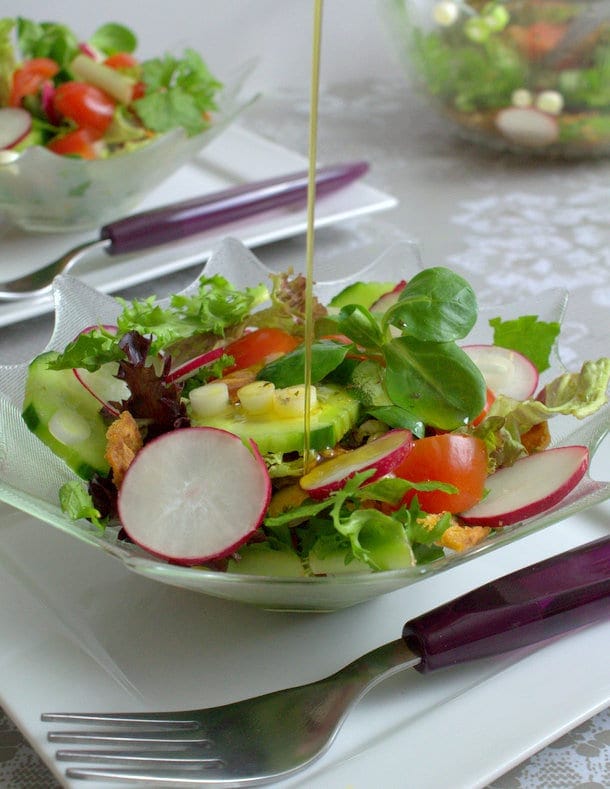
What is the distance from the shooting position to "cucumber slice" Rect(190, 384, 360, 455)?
41.5 inches

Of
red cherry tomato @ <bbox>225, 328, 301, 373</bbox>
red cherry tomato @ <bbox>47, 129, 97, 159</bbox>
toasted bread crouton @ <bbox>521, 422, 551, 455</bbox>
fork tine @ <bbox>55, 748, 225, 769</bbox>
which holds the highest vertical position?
red cherry tomato @ <bbox>225, 328, 301, 373</bbox>

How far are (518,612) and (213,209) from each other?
114 cm

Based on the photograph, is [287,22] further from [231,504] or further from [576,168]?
[231,504]

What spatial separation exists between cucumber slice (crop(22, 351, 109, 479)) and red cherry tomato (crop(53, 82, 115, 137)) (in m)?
0.89

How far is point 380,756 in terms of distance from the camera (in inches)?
35.3

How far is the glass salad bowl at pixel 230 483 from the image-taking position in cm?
90

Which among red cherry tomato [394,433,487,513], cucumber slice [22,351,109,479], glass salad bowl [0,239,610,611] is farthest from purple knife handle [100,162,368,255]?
red cherry tomato [394,433,487,513]

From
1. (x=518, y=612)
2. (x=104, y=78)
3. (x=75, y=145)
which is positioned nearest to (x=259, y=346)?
(x=518, y=612)

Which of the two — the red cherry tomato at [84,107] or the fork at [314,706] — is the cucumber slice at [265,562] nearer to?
the fork at [314,706]

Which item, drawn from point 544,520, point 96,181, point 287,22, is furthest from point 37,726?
point 287,22

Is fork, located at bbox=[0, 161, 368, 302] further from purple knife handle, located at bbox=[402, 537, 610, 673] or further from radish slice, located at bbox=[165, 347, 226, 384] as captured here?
purple knife handle, located at bbox=[402, 537, 610, 673]

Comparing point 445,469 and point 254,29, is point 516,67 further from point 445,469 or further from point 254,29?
point 445,469

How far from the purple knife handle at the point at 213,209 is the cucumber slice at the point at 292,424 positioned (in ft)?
2.58

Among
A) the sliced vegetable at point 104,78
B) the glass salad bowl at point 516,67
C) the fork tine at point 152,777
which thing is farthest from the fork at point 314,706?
the glass salad bowl at point 516,67
